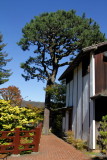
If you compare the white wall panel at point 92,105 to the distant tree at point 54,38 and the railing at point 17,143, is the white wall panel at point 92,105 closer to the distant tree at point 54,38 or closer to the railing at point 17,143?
the railing at point 17,143

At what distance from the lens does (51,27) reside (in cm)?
2067

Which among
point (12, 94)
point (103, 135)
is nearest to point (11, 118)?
point (103, 135)

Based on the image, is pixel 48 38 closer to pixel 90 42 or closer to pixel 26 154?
pixel 90 42

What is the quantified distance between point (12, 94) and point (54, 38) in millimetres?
24631

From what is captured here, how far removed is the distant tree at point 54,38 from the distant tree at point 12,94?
18757 mm

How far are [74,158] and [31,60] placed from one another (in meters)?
16.8

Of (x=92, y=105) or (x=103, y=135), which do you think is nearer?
(x=103, y=135)

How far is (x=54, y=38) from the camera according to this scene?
2205 centimetres

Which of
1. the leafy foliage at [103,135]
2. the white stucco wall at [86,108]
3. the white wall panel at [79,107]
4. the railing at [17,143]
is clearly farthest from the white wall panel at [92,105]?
the railing at [17,143]

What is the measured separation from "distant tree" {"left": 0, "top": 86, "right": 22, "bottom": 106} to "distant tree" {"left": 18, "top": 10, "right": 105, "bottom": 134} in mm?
18757

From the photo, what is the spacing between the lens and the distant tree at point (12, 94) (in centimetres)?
4084

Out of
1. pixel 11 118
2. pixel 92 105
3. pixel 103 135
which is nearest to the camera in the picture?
pixel 11 118

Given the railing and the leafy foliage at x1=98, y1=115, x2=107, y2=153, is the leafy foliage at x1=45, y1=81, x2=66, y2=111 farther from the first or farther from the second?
the railing

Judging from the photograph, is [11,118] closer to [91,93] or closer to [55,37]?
[91,93]
